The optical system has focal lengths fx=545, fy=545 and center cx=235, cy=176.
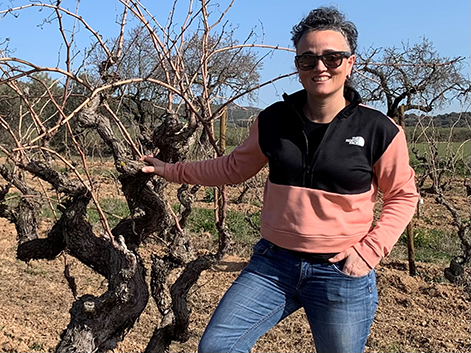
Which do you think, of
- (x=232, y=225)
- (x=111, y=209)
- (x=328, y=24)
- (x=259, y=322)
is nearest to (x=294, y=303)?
(x=259, y=322)

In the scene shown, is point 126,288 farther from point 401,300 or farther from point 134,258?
point 401,300

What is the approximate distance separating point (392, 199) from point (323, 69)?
502 millimetres

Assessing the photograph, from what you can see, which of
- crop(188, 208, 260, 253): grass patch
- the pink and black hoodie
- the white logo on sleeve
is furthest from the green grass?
the white logo on sleeve

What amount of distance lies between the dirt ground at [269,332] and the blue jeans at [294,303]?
1449mm

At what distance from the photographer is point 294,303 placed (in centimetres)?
191

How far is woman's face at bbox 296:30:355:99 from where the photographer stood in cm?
183

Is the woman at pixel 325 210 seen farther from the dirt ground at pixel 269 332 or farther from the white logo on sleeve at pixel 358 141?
the dirt ground at pixel 269 332

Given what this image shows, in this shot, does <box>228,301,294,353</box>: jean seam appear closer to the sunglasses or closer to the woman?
the woman

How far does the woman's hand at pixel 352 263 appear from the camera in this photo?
179cm

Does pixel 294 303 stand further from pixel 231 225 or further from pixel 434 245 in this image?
pixel 231 225

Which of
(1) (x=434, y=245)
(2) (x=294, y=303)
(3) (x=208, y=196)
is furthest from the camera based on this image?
(3) (x=208, y=196)

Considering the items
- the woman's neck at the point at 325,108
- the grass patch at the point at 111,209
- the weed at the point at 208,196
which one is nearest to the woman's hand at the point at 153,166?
the woman's neck at the point at 325,108

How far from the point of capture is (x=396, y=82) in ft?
16.3

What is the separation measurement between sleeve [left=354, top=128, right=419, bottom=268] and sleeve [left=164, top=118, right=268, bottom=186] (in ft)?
1.51
